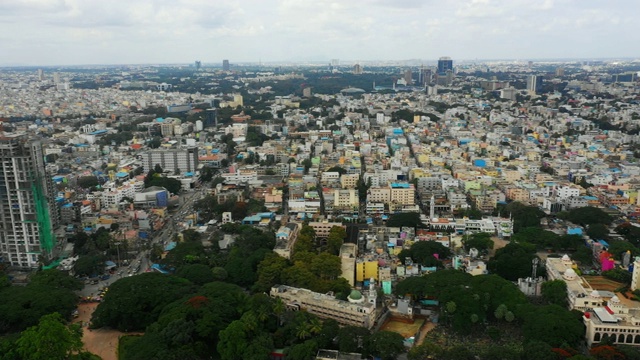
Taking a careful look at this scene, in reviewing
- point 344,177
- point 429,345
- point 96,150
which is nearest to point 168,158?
point 96,150

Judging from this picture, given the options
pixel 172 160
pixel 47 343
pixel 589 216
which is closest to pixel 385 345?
pixel 47 343

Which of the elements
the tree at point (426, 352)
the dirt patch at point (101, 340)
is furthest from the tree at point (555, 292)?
the dirt patch at point (101, 340)

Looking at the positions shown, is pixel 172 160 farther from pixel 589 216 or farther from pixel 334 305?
pixel 589 216

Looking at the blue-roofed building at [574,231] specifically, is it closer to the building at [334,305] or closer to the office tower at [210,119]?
the building at [334,305]

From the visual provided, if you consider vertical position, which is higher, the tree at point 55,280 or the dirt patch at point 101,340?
the tree at point 55,280

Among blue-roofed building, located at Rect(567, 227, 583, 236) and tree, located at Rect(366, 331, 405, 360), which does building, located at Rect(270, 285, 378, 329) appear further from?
blue-roofed building, located at Rect(567, 227, 583, 236)

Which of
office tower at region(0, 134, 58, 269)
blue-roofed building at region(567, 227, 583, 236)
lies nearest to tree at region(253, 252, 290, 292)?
office tower at region(0, 134, 58, 269)
